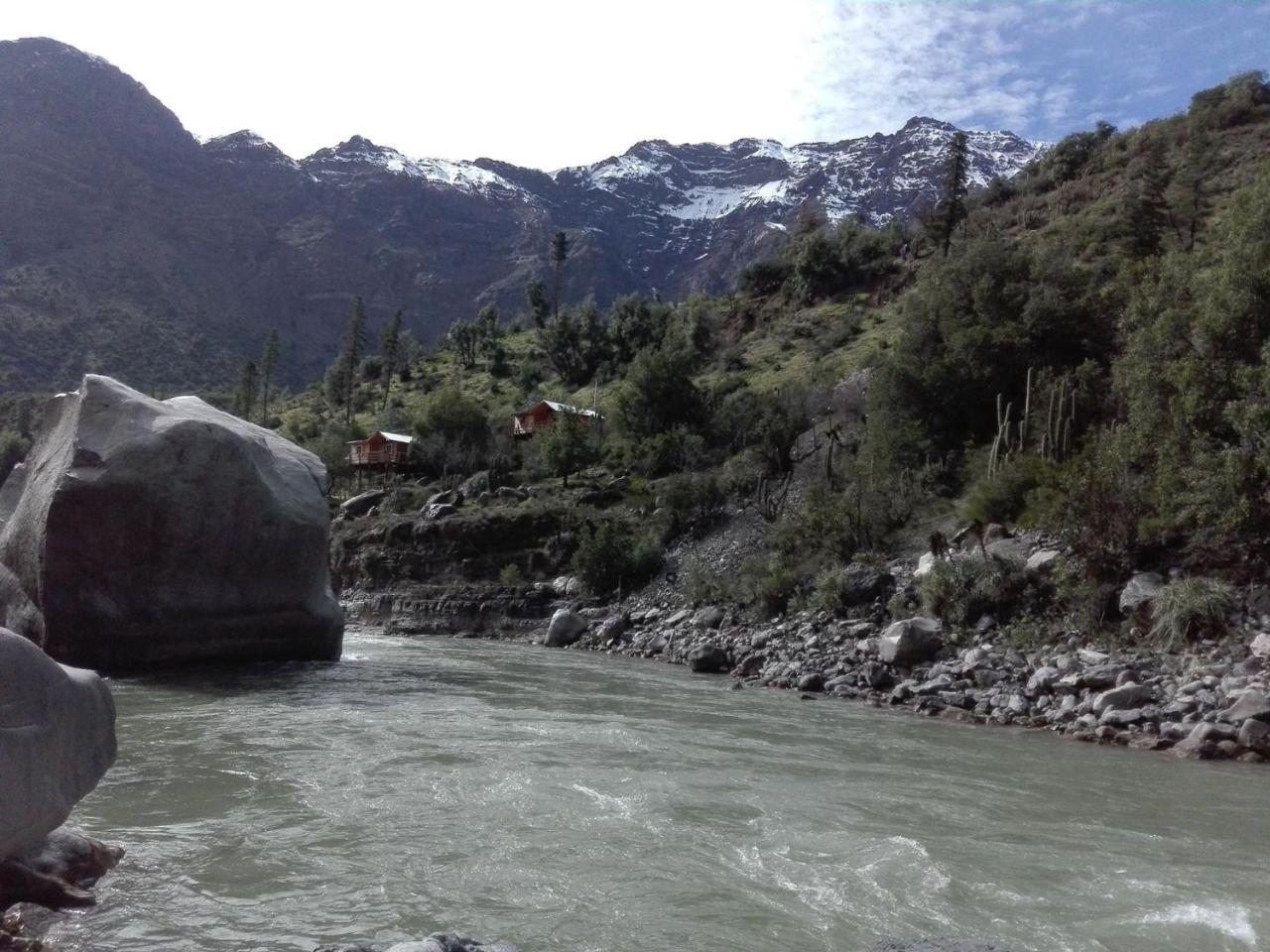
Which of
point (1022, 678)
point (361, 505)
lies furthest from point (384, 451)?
point (1022, 678)

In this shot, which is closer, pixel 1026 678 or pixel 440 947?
pixel 440 947

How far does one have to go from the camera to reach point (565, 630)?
29.1 meters

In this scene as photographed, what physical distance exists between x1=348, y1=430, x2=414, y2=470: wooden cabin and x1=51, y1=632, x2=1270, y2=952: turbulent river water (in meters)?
42.5

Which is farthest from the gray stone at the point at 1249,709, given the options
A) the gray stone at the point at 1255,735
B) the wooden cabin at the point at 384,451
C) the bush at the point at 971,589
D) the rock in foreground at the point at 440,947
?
the wooden cabin at the point at 384,451

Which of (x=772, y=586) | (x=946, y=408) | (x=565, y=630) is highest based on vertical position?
(x=946, y=408)

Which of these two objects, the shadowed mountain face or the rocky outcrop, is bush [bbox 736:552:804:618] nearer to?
the rocky outcrop

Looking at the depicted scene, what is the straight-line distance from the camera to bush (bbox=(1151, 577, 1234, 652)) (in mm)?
14227

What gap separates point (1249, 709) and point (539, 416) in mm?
45018

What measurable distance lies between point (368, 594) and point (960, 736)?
2955 centimetres

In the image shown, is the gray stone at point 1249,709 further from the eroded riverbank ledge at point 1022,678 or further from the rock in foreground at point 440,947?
the rock in foreground at point 440,947

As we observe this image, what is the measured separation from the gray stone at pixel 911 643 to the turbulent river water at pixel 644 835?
14.4 feet

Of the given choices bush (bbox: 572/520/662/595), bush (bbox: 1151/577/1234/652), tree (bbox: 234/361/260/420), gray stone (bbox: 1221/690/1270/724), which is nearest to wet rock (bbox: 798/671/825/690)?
bush (bbox: 1151/577/1234/652)

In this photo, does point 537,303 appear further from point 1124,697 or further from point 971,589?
point 1124,697

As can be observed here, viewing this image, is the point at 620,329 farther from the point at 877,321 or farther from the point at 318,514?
the point at 318,514
